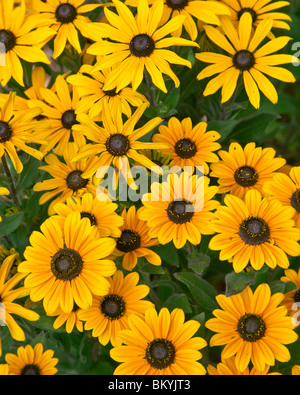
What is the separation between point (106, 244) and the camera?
36.5 inches

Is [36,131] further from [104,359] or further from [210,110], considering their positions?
[104,359]

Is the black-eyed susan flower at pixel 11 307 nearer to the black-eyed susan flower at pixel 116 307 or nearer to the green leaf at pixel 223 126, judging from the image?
the black-eyed susan flower at pixel 116 307

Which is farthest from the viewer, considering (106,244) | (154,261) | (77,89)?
(77,89)

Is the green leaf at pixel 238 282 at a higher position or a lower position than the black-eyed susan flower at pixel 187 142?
lower

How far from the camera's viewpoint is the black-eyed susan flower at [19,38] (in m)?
1.14

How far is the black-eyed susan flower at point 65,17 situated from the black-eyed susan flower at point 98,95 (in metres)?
0.09

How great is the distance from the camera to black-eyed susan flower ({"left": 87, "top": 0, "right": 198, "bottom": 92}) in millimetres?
1039

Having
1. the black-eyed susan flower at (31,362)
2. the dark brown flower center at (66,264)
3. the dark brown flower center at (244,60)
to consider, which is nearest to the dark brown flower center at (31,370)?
the black-eyed susan flower at (31,362)

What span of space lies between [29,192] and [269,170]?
61 centimetres

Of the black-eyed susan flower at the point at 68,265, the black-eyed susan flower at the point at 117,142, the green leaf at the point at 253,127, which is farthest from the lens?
the green leaf at the point at 253,127

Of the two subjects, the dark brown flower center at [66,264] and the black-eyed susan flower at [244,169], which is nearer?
the dark brown flower center at [66,264]

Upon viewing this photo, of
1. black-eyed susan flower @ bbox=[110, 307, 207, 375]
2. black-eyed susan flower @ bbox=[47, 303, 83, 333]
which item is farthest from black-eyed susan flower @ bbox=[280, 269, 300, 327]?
black-eyed susan flower @ bbox=[47, 303, 83, 333]

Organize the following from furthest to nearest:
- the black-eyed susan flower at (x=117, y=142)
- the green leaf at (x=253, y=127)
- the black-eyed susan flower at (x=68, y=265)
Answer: the green leaf at (x=253, y=127)
the black-eyed susan flower at (x=117, y=142)
the black-eyed susan flower at (x=68, y=265)
